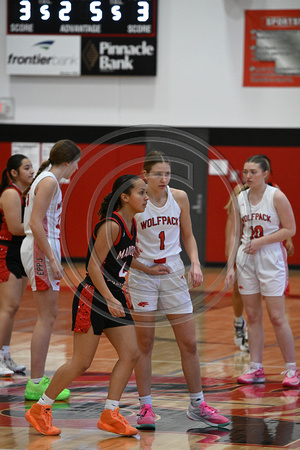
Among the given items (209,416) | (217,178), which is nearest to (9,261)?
(209,416)

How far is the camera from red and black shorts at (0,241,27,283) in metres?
5.69

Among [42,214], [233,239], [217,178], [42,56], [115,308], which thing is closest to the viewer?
[115,308]

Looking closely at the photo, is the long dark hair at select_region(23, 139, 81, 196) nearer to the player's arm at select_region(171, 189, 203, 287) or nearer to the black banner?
the player's arm at select_region(171, 189, 203, 287)

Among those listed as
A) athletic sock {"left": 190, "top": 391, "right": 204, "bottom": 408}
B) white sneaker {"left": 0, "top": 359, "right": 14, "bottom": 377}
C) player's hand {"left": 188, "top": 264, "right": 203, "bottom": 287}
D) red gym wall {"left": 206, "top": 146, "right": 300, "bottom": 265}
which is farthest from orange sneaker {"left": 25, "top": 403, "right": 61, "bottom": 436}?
red gym wall {"left": 206, "top": 146, "right": 300, "bottom": 265}

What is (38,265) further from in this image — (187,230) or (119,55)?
(119,55)

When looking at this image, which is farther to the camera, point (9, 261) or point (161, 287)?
point (9, 261)

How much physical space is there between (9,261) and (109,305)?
1942 millimetres

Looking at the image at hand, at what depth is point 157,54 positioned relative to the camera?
45.2ft

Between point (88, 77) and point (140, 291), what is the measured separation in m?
10.2

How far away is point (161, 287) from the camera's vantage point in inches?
171

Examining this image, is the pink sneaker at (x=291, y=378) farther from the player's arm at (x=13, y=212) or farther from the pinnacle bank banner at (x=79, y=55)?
the pinnacle bank banner at (x=79, y=55)

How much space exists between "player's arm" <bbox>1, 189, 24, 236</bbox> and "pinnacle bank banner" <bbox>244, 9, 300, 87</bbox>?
8876 millimetres

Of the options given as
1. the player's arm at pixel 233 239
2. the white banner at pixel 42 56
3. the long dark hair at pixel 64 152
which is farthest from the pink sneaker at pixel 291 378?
the white banner at pixel 42 56

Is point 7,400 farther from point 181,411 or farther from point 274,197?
point 274,197
